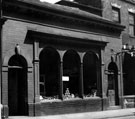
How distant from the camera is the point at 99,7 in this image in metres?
24.9

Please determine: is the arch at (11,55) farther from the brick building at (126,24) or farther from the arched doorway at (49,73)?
the brick building at (126,24)

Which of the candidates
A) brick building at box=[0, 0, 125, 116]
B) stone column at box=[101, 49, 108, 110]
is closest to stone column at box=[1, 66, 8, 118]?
brick building at box=[0, 0, 125, 116]

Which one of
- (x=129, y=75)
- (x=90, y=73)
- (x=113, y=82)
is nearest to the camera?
(x=90, y=73)

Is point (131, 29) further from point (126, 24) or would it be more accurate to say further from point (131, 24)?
point (126, 24)

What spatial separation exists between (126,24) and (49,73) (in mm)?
10065

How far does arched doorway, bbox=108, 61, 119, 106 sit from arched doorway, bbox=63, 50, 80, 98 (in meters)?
3.13

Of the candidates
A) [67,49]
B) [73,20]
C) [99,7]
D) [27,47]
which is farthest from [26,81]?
[99,7]

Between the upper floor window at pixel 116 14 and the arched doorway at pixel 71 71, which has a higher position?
the upper floor window at pixel 116 14

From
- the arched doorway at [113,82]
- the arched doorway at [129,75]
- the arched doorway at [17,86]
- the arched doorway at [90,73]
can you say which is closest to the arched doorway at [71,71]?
the arched doorway at [90,73]

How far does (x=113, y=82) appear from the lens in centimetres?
2283

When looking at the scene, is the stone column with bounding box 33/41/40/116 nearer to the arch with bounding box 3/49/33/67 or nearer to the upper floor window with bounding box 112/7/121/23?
the arch with bounding box 3/49/33/67

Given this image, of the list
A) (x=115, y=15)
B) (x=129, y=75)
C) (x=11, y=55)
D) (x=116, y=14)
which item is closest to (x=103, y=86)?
(x=129, y=75)

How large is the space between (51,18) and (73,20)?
1.83 m

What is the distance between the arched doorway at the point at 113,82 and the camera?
22456 mm
